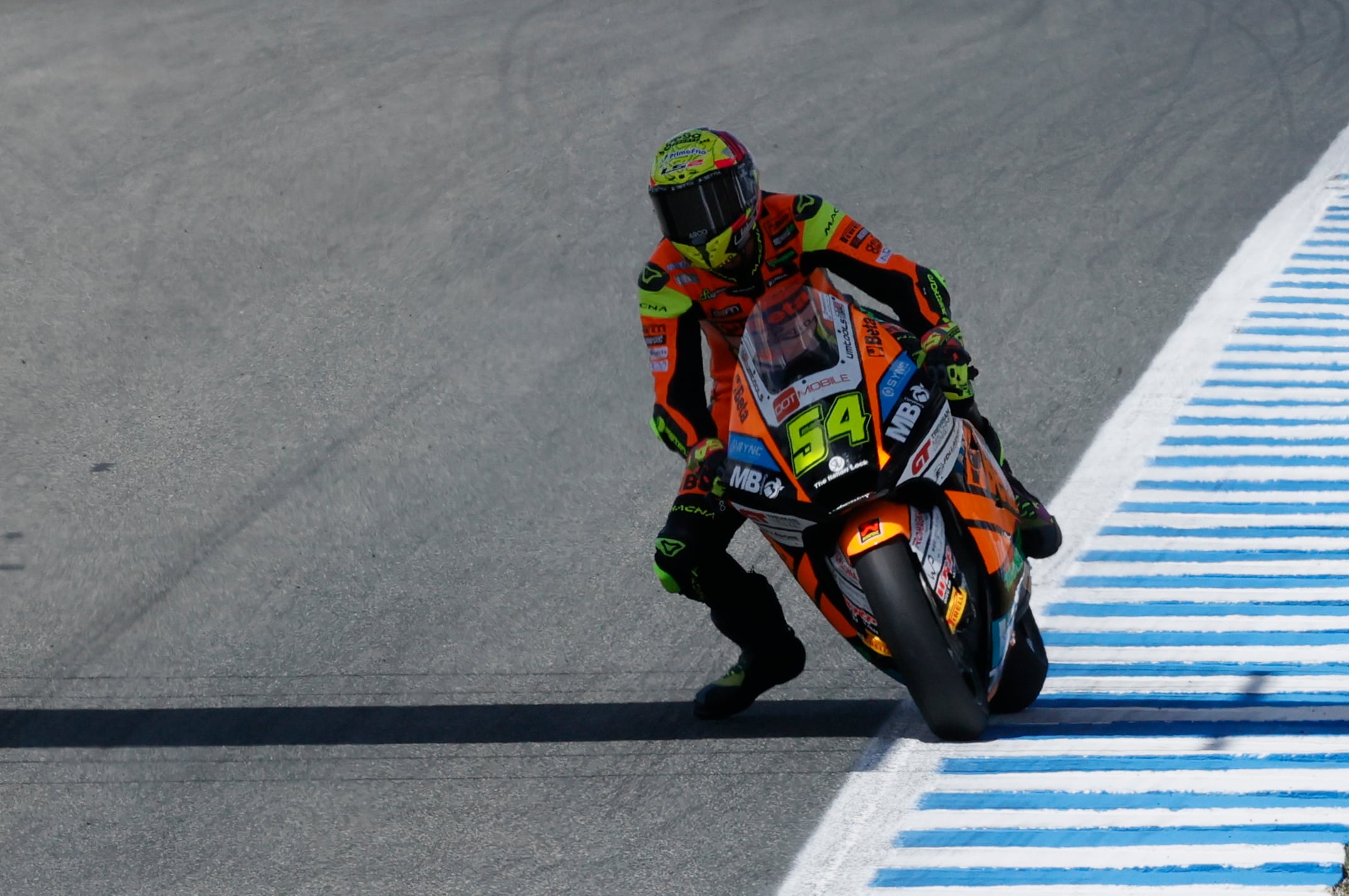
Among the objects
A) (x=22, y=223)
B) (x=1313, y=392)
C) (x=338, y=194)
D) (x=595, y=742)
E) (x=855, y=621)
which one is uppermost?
(x=22, y=223)

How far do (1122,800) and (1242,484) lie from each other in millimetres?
2805

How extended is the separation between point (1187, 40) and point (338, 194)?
25.0ft

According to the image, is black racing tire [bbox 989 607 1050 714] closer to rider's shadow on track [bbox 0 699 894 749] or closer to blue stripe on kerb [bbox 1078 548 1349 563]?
rider's shadow on track [bbox 0 699 894 749]

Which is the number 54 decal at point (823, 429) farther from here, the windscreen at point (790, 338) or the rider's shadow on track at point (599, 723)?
the rider's shadow on track at point (599, 723)

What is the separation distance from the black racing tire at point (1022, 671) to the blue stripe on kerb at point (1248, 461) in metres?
2.31

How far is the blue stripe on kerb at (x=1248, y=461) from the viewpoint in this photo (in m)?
6.99

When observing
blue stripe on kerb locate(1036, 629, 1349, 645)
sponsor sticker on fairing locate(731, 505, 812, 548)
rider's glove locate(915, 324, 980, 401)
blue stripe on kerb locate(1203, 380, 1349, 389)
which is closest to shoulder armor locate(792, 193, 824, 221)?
rider's glove locate(915, 324, 980, 401)

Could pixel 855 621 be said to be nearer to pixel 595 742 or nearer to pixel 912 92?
pixel 595 742

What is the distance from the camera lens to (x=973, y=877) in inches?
169

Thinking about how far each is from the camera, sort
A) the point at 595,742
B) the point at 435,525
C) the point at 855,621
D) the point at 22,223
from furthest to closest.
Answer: the point at 22,223 < the point at 435,525 < the point at 595,742 < the point at 855,621

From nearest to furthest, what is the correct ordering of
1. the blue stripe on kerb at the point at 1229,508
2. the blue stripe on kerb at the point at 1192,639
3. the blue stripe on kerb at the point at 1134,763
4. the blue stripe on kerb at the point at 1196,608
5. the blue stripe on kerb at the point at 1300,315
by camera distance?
1. the blue stripe on kerb at the point at 1134,763
2. the blue stripe on kerb at the point at 1192,639
3. the blue stripe on kerb at the point at 1196,608
4. the blue stripe on kerb at the point at 1229,508
5. the blue stripe on kerb at the point at 1300,315

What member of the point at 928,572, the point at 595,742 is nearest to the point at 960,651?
the point at 928,572

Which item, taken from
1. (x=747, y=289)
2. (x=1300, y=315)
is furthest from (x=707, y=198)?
(x=1300, y=315)

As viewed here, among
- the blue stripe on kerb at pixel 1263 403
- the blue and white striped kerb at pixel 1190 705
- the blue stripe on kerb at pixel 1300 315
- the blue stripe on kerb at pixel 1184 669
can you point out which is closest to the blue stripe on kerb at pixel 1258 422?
the blue and white striped kerb at pixel 1190 705
